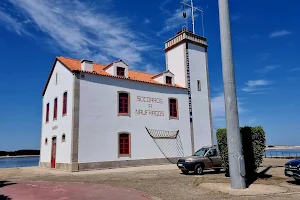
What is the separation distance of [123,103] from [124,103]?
93 millimetres

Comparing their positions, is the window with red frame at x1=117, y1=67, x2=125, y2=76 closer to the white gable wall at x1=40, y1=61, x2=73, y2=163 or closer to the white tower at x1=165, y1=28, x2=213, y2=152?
the white gable wall at x1=40, y1=61, x2=73, y2=163

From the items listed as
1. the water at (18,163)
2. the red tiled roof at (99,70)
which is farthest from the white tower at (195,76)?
the water at (18,163)

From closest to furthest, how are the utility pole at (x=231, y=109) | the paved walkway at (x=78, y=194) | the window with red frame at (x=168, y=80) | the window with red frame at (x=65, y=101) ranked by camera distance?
the paved walkway at (x=78, y=194)
the utility pole at (x=231, y=109)
the window with red frame at (x=65, y=101)
the window with red frame at (x=168, y=80)

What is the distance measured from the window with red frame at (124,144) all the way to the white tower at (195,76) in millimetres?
7172

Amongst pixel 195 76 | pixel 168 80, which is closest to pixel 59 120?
pixel 168 80

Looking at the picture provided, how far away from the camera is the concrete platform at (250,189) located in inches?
344

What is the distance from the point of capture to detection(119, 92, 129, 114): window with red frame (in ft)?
70.5

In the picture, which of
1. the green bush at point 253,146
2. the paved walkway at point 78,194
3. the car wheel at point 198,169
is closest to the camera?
the paved walkway at point 78,194

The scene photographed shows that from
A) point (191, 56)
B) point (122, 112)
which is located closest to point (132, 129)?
point (122, 112)

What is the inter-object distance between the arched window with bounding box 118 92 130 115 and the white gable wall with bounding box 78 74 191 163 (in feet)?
1.12

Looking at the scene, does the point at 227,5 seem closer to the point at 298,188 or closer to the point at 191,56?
the point at 298,188

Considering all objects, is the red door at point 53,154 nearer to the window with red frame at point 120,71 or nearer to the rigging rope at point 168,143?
the window with red frame at point 120,71

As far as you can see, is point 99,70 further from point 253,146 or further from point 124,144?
point 253,146

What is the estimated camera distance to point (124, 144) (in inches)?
825
